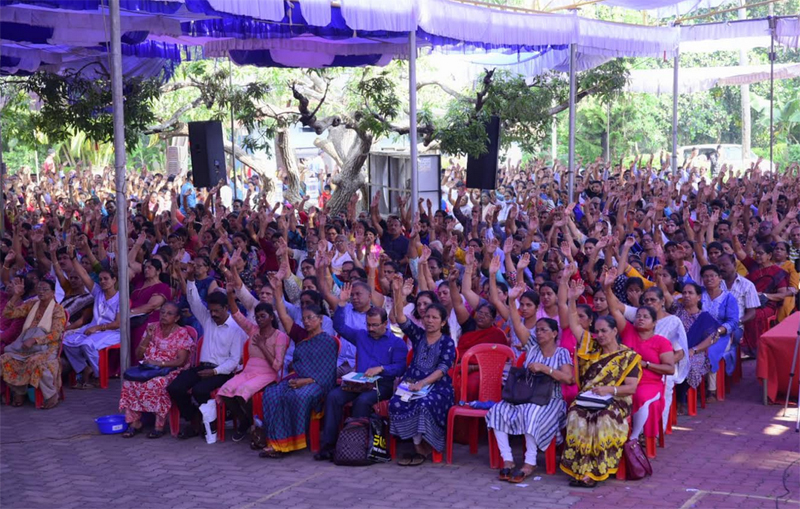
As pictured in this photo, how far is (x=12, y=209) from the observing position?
52.5 ft

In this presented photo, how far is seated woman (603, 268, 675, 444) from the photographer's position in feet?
21.2

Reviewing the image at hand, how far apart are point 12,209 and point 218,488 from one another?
1104cm

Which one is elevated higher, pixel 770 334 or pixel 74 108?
pixel 74 108

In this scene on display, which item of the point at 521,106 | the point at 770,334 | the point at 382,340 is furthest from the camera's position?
the point at 521,106

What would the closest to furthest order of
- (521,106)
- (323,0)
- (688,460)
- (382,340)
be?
(688,460) → (382,340) → (323,0) → (521,106)

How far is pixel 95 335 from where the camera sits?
29.5 feet

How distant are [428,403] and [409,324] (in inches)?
27.2

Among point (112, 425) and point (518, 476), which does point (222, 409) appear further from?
point (518, 476)

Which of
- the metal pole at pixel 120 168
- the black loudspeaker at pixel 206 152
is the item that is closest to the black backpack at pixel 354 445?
the metal pole at pixel 120 168

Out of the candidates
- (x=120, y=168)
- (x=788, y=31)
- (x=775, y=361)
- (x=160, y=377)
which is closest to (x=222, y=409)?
(x=160, y=377)

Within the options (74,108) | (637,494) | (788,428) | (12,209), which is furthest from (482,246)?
(12,209)

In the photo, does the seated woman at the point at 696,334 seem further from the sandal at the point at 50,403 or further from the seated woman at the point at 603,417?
the sandal at the point at 50,403

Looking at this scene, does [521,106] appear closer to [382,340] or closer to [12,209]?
[382,340]

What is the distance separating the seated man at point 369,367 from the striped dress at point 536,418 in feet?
2.76
